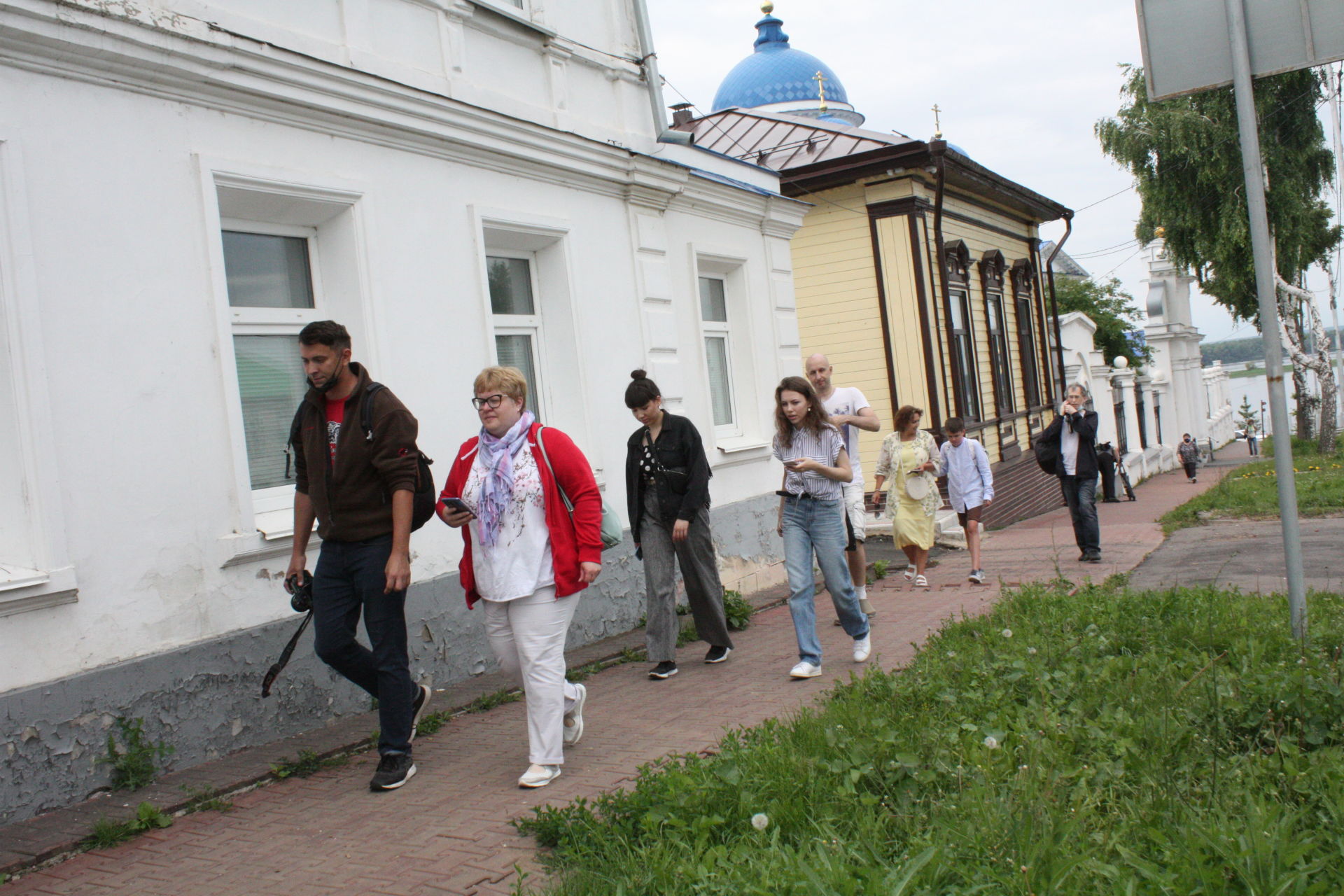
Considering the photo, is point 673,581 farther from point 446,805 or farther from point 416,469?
point 446,805

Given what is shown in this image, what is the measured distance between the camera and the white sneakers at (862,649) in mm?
6891

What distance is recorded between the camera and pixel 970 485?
10.3 metres

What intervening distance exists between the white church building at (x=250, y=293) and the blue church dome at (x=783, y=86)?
16154 mm

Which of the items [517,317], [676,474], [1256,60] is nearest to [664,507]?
[676,474]

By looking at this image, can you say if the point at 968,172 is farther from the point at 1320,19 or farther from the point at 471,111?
the point at 1320,19

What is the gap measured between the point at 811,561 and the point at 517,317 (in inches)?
127

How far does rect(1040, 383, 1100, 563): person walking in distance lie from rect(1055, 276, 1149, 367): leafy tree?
1515 inches

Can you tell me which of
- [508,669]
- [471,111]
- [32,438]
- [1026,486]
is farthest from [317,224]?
[1026,486]

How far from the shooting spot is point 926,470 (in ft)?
31.6

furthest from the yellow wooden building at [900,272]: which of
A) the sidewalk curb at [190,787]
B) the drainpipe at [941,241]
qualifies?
the sidewalk curb at [190,787]

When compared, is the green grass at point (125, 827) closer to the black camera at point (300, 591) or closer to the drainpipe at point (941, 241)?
the black camera at point (300, 591)

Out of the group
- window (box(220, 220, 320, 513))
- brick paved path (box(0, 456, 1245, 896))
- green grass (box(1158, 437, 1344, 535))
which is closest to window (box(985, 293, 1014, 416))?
green grass (box(1158, 437, 1344, 535))

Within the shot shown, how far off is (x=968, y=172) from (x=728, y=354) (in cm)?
818

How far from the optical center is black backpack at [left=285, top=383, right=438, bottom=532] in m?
4.98
